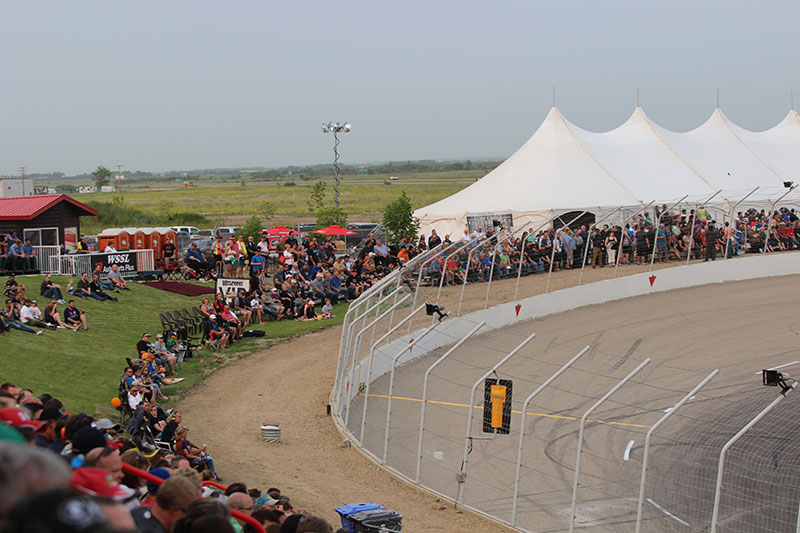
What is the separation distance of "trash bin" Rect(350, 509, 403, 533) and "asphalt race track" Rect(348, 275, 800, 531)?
309 centimetres

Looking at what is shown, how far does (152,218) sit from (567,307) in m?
63.3

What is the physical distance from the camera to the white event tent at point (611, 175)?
37.5 m

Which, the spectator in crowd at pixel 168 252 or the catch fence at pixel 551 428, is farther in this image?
the spectator in crowd at pixel 168 252

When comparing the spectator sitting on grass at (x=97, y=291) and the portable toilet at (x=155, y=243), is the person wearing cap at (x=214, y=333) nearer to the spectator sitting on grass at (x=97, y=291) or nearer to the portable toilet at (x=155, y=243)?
the spectator sitting on grass at (x=97, y=291)

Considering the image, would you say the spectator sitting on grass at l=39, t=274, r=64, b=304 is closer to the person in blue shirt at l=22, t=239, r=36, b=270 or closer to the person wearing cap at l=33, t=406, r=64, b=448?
the person in blue shirt at l=22, t=239, r=36, b=270

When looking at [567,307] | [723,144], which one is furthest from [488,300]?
[723,144]

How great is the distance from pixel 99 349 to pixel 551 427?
1230cm

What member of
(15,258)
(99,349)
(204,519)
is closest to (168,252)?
(15,258)

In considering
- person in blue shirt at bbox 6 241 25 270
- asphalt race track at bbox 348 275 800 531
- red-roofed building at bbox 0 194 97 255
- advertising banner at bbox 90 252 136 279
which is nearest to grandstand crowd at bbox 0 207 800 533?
advertising banner at bbox 90 252 136 279

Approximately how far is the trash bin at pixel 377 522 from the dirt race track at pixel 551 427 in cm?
251

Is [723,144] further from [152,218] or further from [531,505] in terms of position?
[152,218]

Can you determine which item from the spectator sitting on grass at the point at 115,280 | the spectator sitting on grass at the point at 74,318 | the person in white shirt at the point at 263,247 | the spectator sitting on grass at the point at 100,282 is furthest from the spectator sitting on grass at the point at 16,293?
the person in white shirt at the point at 263,247

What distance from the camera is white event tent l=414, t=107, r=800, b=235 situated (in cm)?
3750

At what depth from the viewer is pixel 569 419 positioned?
1623 cm
